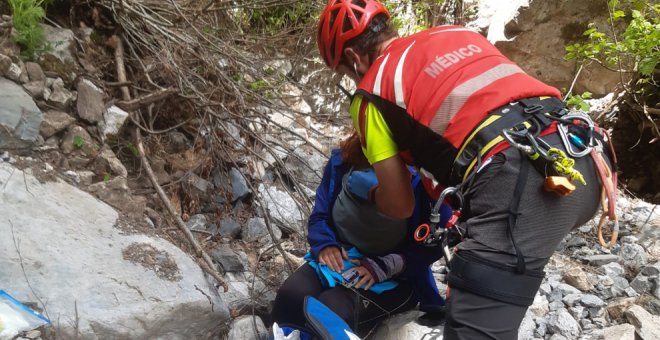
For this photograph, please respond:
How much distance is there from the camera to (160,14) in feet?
12.5

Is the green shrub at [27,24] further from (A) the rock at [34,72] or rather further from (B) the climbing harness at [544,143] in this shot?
(B) the climbing harness at [544,143]

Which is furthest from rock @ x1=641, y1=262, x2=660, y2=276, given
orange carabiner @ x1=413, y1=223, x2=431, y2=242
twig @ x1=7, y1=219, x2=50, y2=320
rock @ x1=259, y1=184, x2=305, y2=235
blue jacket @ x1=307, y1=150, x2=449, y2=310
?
twig @ x1=7, y1=219, x2=50, y2=320

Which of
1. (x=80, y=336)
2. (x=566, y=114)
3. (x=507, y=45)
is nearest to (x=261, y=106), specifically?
(x=80, y=336)

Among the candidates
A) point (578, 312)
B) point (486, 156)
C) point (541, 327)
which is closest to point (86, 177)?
point (486, 156)

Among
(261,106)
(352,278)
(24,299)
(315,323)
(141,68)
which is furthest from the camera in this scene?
(261,106)

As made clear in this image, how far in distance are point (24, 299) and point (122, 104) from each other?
1.76 meters

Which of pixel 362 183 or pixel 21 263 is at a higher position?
pixel 362 183

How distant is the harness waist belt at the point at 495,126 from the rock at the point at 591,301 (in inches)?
65.5

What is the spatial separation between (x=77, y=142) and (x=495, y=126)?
Result: 96.2 inches

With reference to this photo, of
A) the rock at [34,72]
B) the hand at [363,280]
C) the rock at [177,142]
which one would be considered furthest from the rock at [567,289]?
the rock at [34,72]

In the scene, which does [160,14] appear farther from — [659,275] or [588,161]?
[659,275]

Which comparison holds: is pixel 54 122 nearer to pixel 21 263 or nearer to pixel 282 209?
pixel 21 263

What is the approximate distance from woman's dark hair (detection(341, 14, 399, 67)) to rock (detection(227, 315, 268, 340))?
58.4 inches

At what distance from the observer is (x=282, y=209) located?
150 inches
